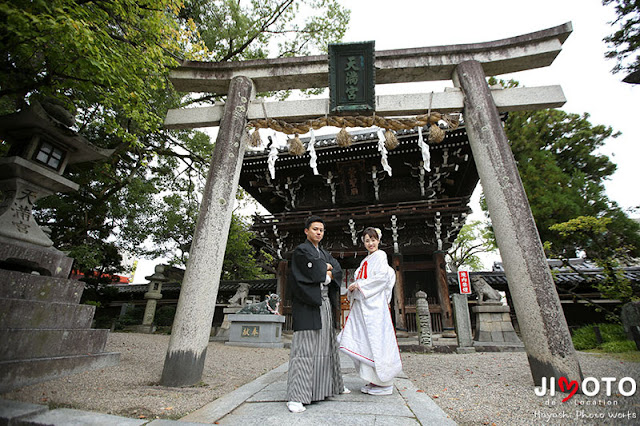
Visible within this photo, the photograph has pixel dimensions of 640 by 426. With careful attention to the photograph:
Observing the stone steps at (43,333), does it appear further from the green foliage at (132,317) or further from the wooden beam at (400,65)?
the green foliage at (132,317)

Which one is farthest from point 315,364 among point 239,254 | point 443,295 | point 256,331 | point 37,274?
point 239,254

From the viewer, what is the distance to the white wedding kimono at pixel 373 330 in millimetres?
2826

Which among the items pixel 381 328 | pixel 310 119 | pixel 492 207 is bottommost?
pixel 381 328

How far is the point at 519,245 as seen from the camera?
345 centimetres

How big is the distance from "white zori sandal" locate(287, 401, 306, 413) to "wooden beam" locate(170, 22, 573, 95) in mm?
4654

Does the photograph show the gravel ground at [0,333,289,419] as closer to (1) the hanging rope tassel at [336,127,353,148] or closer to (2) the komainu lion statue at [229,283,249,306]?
(1) the hanging rope tassel at [336,127,353,148]

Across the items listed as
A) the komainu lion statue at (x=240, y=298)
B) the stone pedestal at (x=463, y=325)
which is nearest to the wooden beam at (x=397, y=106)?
the stone pedestal at (x=463, y=325)

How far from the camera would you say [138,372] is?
144 inches

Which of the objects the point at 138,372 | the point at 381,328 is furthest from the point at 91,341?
the point at 381,328

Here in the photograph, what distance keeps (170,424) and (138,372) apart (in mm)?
2399

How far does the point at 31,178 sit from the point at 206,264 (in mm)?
2820

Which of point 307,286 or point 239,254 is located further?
point 239,254

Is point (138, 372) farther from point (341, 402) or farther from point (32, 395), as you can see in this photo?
point (341, 402)
